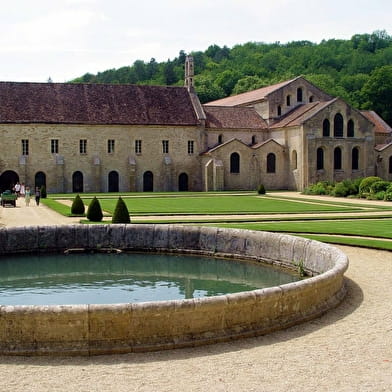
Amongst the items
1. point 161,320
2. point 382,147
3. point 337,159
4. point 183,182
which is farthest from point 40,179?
point 161,320

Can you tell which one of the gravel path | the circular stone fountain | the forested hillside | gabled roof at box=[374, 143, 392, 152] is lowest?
the gravel path

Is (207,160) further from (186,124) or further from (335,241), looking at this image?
(335,241)

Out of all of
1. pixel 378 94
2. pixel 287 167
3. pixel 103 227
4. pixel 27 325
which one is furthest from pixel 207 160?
pixel 27 325

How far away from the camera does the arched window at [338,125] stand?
186 ft

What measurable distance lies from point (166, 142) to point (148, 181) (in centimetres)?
422

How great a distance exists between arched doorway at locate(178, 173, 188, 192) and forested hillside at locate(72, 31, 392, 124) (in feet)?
108

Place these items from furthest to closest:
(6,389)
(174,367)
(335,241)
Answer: (335,241), (174,367), (6,389)

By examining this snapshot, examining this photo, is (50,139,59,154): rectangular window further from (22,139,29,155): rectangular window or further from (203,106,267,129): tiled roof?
(203,106,267,129): tiled roof

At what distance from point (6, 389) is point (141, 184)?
49.8 meters

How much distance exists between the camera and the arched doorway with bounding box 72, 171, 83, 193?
55062mm

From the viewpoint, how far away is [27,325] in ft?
27.6

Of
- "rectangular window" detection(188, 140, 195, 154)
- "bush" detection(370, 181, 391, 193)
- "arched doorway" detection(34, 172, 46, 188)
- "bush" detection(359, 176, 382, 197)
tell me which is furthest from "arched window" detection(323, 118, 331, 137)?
"arched doorway" detection(34, 172, 46, 188)

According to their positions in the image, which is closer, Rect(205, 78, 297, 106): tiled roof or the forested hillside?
Rect(205, 78, 297, 106): tiled roof

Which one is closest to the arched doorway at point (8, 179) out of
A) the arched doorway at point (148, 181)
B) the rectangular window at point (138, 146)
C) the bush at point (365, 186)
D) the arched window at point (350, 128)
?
the rectangular window at point (138, 146)
